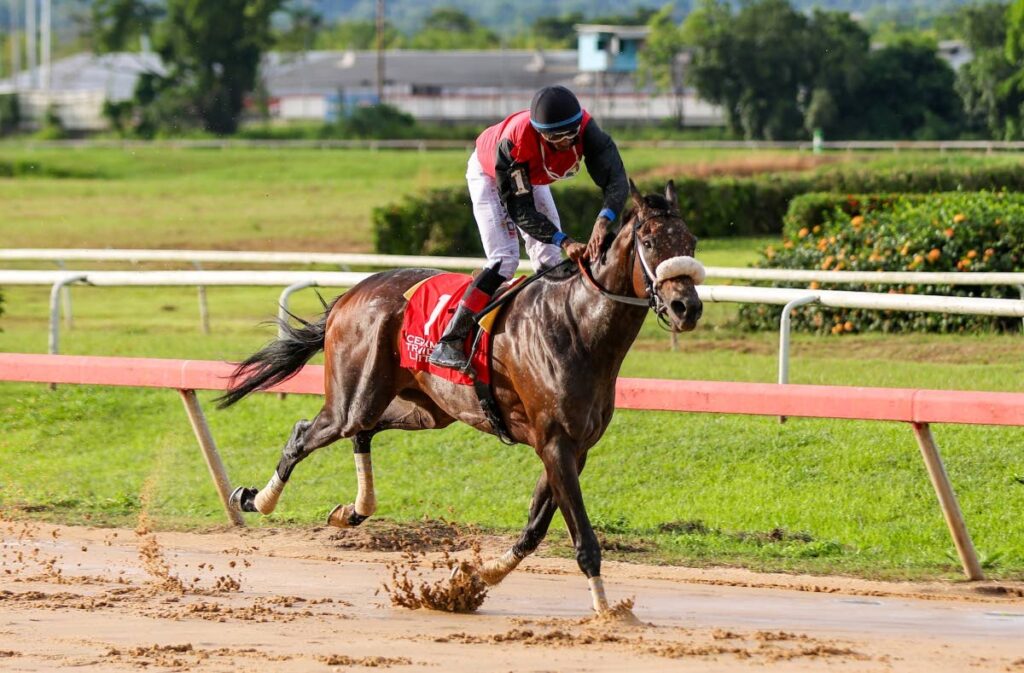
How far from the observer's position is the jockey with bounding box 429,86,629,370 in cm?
525

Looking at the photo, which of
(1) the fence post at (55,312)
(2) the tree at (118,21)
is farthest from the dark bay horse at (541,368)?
(2) the tree at (118,21)

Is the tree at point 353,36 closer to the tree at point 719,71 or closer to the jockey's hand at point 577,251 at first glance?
the tree at point 719,71

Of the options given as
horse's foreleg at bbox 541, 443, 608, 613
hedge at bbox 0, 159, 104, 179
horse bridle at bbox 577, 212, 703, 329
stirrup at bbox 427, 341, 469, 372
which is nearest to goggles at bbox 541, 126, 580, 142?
horse bridle at bbox 577, 212, 703, 329

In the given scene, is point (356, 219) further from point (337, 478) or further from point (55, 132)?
point (55, 132)

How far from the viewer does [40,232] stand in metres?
25.0

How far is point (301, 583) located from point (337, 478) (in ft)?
6.81

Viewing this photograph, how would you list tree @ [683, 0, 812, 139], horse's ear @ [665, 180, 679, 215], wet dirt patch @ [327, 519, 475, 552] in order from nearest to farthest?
horse's ear @ [665, 180, 679, 215] → wet dirt patch @ [327, 519, 475, 552] → tree @ [683, 0, 812, 139]

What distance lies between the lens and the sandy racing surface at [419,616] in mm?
4516

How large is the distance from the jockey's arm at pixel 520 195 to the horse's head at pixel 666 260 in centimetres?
47

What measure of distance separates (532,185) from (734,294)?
3330 millimetres

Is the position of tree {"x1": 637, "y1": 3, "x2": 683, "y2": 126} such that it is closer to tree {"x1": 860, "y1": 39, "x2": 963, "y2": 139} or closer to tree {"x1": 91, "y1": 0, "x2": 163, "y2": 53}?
tree {"x1": 860, "y1": 39, "x2": 963, "y2": 139}

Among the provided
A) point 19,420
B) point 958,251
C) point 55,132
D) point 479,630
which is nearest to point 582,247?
point 479,630

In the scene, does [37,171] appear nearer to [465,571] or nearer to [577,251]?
[465,571]

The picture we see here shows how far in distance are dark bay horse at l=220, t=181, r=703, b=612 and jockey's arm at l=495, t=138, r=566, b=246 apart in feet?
0.60
